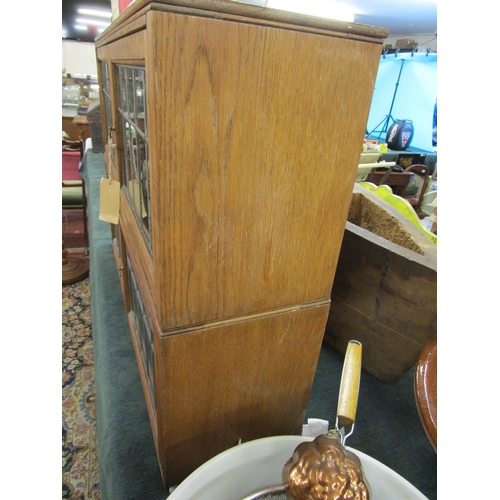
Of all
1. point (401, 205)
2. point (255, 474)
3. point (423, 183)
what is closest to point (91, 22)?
point (423, 183)

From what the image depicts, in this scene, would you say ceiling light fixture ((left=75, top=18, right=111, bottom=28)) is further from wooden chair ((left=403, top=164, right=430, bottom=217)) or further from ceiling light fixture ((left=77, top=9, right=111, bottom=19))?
wooden chair ((left=403, top=164, right=430, bottom=217))

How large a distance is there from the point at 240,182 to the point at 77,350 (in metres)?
1.78

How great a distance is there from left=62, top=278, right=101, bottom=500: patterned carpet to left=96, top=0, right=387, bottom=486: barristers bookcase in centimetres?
84

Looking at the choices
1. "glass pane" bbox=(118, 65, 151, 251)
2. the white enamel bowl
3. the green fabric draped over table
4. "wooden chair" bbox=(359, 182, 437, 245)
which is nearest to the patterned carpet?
the green fabric draped over table

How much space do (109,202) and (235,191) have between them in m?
0.46

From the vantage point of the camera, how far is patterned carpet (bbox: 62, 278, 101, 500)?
125 centimetres

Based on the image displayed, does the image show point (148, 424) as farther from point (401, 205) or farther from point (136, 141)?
point (401, 205)

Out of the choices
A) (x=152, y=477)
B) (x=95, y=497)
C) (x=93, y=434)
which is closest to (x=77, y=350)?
(x=93, y=434)

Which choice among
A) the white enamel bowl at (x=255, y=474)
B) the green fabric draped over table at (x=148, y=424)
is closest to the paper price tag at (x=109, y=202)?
the green fabric draped over table at (x=148, y=424)

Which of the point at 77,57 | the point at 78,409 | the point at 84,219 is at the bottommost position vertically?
the point at 78,409

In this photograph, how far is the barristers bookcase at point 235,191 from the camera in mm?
384

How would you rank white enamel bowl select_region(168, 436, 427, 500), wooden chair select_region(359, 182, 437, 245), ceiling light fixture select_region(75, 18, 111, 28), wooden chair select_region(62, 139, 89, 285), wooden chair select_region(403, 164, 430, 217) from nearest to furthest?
white enamel bowl select_region(168, 436, 427, 500) → wooden chair select_region(359, 182, 437, 245) → wooden chair select_region(62, 139, 89, 285) → wooden chair select_region(403, 164, 430, 217) → ceiling light fixture select_region(75, 18, 111, 28)

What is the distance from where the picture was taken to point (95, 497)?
1.20 meters

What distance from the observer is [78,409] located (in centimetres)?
153
